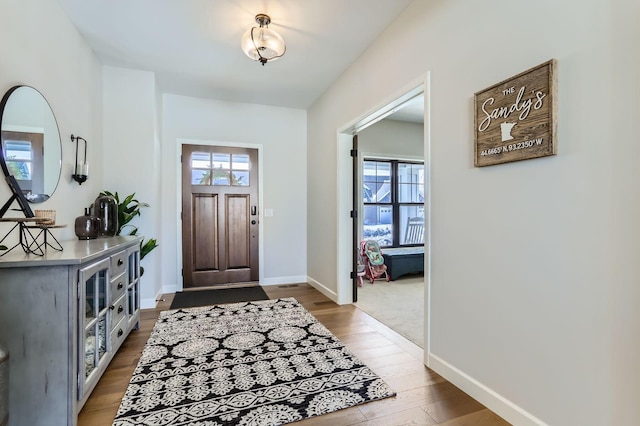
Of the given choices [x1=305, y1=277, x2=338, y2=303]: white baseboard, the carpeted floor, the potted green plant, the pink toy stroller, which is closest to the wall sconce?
the potted green plant

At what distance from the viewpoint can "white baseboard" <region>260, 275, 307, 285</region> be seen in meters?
4.56

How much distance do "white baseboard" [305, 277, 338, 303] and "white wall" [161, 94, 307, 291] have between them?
22 centimetres

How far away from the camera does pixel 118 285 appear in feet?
7.22

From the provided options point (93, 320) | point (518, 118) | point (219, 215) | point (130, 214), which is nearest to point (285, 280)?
point (219, 215)

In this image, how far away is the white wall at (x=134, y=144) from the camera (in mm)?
3396

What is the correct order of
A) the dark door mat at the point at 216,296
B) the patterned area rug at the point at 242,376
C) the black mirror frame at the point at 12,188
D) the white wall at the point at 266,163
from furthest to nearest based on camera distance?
1. the white wall at the point at 266,163
2. the dark door mat at the point at 216,296
3. the black mirror frame at the point at 12,188
4. the patterned area rug at the point at 242,376

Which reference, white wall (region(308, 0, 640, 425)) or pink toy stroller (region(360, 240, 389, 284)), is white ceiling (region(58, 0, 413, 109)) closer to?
white wall (region(308, 0, 640, 425))

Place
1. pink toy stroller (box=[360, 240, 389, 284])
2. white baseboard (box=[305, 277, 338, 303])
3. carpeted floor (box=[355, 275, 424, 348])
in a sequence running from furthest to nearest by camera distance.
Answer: pink toy stroller (box=[360, 240, 389, 284])
white baseboard (box=[305, 277, 338, 303])
carpeted floor (box=[355, 275, 424, 348])

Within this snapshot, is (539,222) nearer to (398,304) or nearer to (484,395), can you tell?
(484,395)

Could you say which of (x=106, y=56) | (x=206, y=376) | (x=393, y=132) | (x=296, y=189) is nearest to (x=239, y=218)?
(x=296, y=189)

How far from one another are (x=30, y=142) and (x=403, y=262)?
4.52m

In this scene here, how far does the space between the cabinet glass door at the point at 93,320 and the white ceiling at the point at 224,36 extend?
201cm

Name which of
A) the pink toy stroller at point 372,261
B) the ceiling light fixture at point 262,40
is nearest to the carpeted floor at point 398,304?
the pink toy stroller at point 372,261

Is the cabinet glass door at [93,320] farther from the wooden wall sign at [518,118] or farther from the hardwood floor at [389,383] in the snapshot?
the wooden wall sign at [518,118]
